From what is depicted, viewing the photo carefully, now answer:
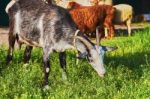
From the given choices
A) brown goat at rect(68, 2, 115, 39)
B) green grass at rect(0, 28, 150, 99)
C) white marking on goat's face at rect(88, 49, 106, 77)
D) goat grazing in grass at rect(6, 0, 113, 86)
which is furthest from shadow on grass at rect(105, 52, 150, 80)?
brown goat at rect(68, 2, 115, 39)

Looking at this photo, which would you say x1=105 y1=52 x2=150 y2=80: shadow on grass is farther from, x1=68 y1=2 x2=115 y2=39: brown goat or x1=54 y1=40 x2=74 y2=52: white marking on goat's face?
x1=68 y1=2 x2=115 y2=39: brown goat

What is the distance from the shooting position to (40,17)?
962 cm

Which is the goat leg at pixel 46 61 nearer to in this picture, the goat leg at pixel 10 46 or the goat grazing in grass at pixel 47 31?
the goat grazing in grass at pixel 47 31

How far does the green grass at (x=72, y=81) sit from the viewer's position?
27.8 ft

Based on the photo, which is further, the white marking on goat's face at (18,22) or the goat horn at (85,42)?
the white marking on goat's face at (18,22)

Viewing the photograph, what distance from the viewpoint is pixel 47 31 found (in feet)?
30.6

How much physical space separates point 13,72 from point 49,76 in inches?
28.0

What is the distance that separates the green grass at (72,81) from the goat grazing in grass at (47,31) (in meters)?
0.30

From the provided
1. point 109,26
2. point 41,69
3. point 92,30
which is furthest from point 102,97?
point 109,26

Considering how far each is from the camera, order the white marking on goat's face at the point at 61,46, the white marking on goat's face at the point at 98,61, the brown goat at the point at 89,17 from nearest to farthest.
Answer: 1. the white marking on goat's face at the point at 98,61
2. the white marking on goat's face at the point at 61,46
3. the brown goat at the point at 89,17

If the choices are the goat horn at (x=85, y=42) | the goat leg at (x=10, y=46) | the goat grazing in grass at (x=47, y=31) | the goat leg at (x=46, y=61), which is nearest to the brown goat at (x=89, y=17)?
the goat leg at (x=10, y=46)

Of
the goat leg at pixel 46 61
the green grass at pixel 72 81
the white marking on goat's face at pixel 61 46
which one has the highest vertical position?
the white marking on goat's face at pixel 61 46

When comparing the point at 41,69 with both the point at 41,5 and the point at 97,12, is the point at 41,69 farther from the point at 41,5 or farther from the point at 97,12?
the point at 97,12

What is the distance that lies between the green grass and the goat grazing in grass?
299 millimetres
